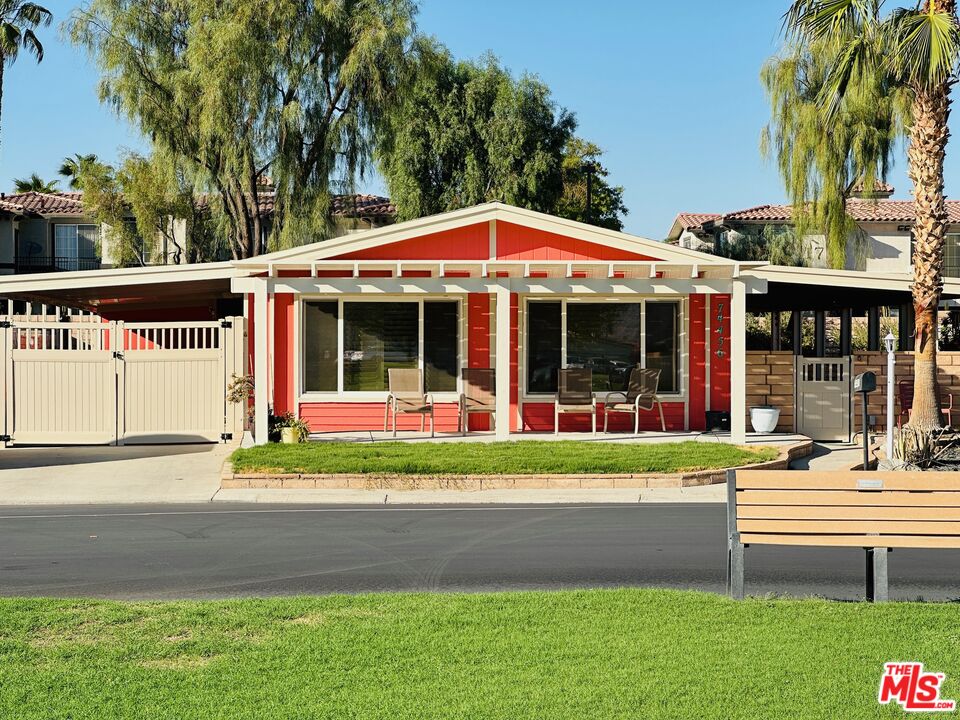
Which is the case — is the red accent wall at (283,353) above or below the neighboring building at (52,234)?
below

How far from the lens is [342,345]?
63.2ft

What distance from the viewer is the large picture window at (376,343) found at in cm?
1928

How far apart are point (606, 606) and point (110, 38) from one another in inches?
1059

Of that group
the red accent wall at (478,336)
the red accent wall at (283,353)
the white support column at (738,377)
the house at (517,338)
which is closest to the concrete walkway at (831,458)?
the house at (517,338)

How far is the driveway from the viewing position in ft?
44.4

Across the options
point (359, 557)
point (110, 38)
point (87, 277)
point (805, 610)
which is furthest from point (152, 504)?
point (110, 38)

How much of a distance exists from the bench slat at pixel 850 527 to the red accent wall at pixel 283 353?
13.1 meters

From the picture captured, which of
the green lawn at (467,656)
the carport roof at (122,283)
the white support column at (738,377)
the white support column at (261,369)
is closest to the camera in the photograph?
the green lawn at (467,656)

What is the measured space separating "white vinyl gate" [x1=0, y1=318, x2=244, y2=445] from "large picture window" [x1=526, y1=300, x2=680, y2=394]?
208 inches

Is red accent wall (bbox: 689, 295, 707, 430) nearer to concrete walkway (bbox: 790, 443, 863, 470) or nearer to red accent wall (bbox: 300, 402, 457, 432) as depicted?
concrete walkway (bbox: 790, 443, 863, 470)

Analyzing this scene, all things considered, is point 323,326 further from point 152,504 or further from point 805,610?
point 805,610

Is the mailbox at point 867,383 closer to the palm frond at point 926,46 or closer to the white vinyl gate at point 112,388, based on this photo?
the palm frond at point 926,46

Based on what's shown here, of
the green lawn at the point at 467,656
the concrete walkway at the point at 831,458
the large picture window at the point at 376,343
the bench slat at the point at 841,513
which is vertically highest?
the large picture window at the point at 376,343

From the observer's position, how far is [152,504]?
13.3m
